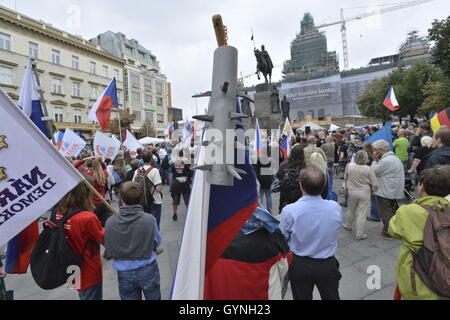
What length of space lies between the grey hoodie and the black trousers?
124cm

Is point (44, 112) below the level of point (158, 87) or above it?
below

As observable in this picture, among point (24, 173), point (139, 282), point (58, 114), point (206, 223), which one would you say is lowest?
point (139, 282)

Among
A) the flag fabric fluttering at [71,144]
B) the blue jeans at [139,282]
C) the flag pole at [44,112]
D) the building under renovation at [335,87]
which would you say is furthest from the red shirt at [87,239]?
the building under renovation at [335,87]

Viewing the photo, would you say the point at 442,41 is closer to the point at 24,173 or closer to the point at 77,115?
the point at 24,173

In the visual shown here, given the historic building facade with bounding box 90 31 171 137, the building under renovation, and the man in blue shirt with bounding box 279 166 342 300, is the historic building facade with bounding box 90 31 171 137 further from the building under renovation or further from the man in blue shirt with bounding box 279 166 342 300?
the man in blue shirt with bounding box 279 166 342 300

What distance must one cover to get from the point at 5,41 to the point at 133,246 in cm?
3641

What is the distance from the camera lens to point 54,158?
5.81 ft

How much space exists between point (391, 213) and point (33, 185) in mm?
4917

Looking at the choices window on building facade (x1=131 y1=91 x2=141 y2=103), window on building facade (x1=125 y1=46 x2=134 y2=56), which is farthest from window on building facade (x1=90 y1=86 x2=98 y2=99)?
window on building facade (x1=125 y1=46 x2=134 y2=56)

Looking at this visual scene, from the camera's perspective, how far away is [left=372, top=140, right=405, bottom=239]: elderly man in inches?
167

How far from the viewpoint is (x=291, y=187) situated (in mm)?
3545

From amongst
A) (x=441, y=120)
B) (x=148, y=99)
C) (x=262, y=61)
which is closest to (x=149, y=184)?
(x=441, y=120)
